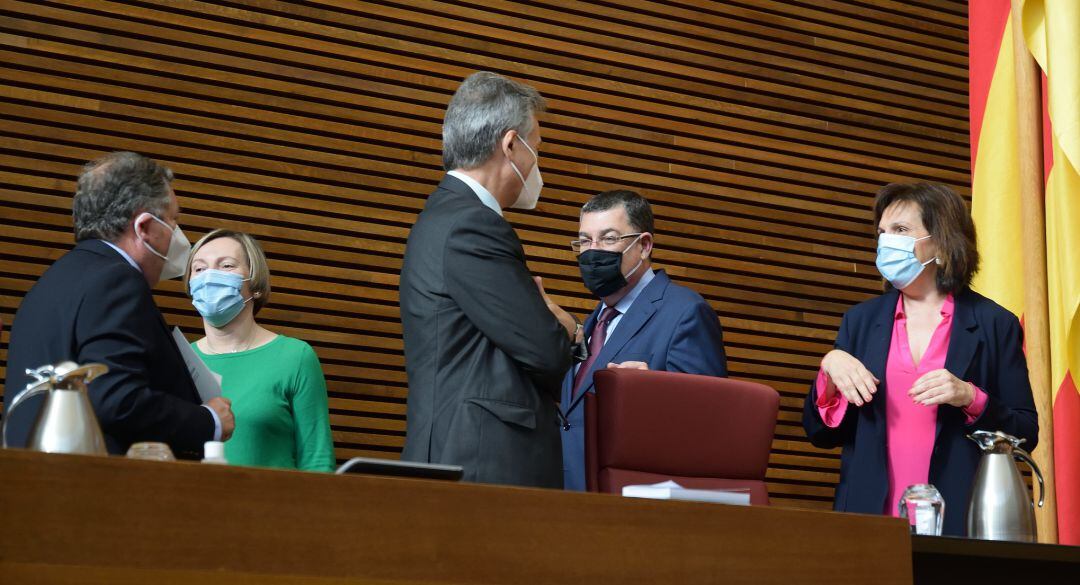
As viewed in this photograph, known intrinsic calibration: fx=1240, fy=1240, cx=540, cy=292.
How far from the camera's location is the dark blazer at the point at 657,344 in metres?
3.10

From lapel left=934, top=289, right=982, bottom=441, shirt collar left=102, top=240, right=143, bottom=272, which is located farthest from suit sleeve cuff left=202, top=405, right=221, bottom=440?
lapel left=934, top=289, right=982, bottom=441

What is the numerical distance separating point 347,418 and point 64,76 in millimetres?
1489

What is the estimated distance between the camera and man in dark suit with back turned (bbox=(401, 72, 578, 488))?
7.69 feet

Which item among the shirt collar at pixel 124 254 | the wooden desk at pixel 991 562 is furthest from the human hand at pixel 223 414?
the wooden desk at pixel 991 562

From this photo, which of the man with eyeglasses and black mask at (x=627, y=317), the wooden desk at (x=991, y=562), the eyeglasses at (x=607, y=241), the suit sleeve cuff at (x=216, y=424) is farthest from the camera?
the eyeglasses at (x=607, y=241)

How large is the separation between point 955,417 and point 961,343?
19 centimetres

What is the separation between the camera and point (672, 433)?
7.91ft

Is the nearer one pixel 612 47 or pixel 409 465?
pixel 409 465

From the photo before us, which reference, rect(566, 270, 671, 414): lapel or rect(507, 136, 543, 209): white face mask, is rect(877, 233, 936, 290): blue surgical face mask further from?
rect(507, 136, 543, 209): white face mask

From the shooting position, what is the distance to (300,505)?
1.48 meters

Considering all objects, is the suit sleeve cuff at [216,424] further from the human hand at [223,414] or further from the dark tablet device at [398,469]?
the dark tablet device at [398,469]

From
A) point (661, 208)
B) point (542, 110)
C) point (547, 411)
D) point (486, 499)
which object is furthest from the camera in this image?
point (661, 208)

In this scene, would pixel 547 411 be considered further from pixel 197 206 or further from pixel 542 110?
pixel 197 206

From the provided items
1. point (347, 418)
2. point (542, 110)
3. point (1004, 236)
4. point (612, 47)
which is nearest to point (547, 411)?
point (542, 110)
